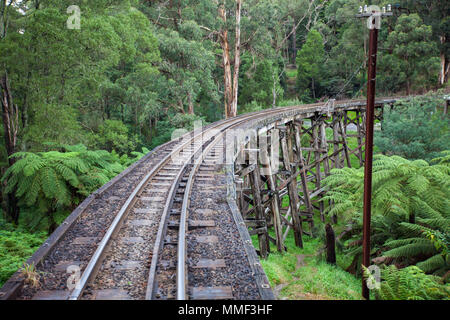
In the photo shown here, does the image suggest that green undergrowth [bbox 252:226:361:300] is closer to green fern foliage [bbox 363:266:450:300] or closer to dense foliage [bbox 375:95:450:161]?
green fern foliage [bbox 363:266:450:300]

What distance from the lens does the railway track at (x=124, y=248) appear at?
3.33 metres

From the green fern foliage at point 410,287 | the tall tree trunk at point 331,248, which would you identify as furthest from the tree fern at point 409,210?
the green fern foliage at point 410,287

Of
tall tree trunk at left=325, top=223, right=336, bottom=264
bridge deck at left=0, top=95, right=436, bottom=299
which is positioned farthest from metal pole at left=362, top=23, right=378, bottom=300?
bridge deck at left=0, top=95, right=436, bottom=299

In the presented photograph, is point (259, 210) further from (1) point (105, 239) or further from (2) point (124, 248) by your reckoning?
(1) point (105, 239)

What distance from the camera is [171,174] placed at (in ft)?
24.7

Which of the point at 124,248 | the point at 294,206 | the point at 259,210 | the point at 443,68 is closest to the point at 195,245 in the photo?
the point at 124,248

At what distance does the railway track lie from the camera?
10.9 feet

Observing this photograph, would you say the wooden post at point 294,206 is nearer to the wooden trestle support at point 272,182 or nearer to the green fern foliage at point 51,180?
the wooden trestle support at point 272,182

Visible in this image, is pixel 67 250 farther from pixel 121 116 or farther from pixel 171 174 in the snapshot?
pixel 121 116

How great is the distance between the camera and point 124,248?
427cm
